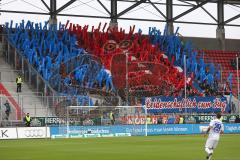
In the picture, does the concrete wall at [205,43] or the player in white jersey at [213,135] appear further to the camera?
A: the concrete wall at [205,43]

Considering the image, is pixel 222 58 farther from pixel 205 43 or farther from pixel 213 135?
pixel 213 135

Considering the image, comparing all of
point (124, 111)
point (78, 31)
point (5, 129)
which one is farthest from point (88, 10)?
point (5, 129)

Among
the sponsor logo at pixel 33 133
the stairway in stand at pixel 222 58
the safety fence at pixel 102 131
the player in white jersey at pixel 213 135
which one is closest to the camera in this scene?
the player in white jersey at pixel 213 135

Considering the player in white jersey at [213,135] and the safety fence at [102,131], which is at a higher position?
the player in white jersey at [213,135]

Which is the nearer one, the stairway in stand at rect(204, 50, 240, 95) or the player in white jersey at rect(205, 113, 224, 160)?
the player in white jersey at rect(205, 113, 224, 160)

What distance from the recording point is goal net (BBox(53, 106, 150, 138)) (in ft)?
162

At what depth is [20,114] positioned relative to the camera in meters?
51.4

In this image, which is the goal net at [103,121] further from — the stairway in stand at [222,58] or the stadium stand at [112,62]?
the stairway in stand at [222,58]

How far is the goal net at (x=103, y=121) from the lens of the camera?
49344 mm

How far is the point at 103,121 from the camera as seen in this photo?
50750 millimetres

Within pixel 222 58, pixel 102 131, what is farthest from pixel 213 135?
pixel 222 58

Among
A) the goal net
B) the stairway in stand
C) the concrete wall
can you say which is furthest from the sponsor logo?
the concrete wall

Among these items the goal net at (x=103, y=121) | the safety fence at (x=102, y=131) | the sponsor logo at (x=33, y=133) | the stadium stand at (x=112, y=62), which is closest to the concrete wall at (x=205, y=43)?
the stadium stand at (x=112, y=62)

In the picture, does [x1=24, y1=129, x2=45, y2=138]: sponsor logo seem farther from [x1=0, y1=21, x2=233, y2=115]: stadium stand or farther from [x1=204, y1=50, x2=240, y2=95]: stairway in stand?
[x1=204, y1=50, x2=240, y2=95]: stairway in stand
